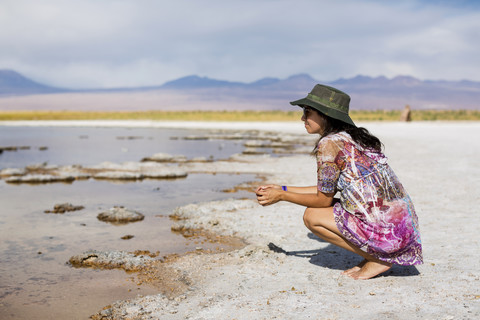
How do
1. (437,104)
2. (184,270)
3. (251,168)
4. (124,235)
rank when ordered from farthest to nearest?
(437,104)
(251,168)
(124,235)
(184,270)

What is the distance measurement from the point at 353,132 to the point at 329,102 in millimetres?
355

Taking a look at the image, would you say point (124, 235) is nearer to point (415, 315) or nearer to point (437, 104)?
point (415, 315)

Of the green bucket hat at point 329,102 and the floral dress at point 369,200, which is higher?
the green bucket hat at point 329,102

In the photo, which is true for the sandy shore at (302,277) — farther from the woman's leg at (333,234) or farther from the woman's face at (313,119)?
the woman's face at (313,119)

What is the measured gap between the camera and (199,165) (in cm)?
1480

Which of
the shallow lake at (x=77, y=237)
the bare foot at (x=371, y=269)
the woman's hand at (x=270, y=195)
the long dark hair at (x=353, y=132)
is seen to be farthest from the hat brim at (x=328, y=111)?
the shallow lake at (x=77, y=237)

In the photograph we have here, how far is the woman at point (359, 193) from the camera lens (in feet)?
12.7

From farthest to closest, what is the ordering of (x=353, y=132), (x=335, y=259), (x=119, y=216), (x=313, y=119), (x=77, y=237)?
(x=119, y=216) < (x=77, y=237) < (x=335, y=259) < (x=313, y=119) < (x=353, y=132)

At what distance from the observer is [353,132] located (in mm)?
3990

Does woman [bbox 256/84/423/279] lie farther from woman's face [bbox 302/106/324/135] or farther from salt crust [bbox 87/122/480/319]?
salt crust [bbox 87/122/480/319]

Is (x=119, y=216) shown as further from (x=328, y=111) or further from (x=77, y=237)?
(x=328, y=111)

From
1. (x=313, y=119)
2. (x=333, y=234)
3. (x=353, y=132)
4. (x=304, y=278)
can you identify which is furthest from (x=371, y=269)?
(x=313, y=119)

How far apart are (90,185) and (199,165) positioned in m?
4.40

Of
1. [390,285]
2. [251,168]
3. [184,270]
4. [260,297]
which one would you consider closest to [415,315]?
[390,285]
